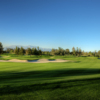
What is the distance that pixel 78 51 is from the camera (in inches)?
3812

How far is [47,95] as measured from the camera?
4.39 metres

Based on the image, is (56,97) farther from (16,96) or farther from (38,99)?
(16,96)

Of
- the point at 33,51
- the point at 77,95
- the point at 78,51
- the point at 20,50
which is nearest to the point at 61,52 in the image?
the point at 78,51

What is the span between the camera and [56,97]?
13.8 ft

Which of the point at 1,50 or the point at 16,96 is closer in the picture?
the point at 16,96

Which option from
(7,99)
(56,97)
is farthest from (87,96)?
(7,99)

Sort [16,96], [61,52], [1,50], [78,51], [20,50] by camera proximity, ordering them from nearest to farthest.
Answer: [16,96] → [1,50] → [20,50] → [61,52] → [78,51]

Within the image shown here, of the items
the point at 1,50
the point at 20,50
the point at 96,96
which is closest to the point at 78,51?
the point at 20,50

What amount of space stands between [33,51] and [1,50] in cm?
2491

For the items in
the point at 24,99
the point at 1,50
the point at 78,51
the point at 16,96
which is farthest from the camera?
the point at 78,51

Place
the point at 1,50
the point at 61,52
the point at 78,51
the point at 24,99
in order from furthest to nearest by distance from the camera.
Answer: the point at 78,51, the point at 61,52, the point at 1,50, the point at 24,99

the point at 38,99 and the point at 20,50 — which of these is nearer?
the point at 38,99

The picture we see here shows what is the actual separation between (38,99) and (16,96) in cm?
103

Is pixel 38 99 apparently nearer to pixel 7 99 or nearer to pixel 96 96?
pixel 7 99
